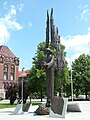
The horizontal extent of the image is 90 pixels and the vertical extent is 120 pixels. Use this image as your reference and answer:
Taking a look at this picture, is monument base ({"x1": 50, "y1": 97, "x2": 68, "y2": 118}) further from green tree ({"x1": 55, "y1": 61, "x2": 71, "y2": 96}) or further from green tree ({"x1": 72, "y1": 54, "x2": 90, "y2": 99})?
green tree ({"x1": 72, "y1": 54, "x2": 90, "y2": 99})

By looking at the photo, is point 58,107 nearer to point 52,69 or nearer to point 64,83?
point 52,69

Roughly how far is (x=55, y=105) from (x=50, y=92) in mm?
2385

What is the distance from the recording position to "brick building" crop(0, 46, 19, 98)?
307 ft

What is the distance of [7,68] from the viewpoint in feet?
319

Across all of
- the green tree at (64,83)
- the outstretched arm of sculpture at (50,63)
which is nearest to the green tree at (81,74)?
the green tree at (64,83)

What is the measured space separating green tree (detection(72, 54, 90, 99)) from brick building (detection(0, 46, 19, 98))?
106 ft

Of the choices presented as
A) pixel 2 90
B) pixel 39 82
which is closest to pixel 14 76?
pixel 2 90

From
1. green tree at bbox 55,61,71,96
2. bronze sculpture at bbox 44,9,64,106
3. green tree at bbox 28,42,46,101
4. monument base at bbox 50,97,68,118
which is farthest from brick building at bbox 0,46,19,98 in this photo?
monument base at bbox 50,97,68,118

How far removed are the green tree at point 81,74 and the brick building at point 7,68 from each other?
3243cm

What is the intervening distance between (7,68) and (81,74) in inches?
1460

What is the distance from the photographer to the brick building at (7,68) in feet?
307

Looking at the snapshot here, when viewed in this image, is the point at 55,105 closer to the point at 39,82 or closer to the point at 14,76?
the point at 39,82

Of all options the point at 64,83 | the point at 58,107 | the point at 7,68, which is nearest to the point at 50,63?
the point at 58,107

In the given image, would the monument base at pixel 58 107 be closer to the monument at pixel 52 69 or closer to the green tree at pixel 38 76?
the monument at pixel 52 69
